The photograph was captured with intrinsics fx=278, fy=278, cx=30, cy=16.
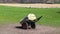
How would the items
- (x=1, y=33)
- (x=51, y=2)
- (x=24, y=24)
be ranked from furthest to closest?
(x=51, y=2), (x=24, y=24), (x=1, y=33)

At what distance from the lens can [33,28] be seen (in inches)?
623

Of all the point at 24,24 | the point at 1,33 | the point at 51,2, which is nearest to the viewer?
the point at 1,33

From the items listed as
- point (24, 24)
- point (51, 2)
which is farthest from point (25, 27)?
point (51, 2)

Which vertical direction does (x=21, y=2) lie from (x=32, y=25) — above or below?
below

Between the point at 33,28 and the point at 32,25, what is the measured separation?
18 centimetres

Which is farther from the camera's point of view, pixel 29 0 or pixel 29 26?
pixel 29 0

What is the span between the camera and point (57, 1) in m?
42.1

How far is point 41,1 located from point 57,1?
2.44 metres

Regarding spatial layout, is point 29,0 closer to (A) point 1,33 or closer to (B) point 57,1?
(B) point 57,1

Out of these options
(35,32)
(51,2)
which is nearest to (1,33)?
(35,32)

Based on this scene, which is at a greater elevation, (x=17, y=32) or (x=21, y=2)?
(x=17, y=32)

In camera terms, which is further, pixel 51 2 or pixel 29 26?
pixel 51 2

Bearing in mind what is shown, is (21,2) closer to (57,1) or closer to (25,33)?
(57,1)

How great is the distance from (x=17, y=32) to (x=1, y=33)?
0.88 metres
